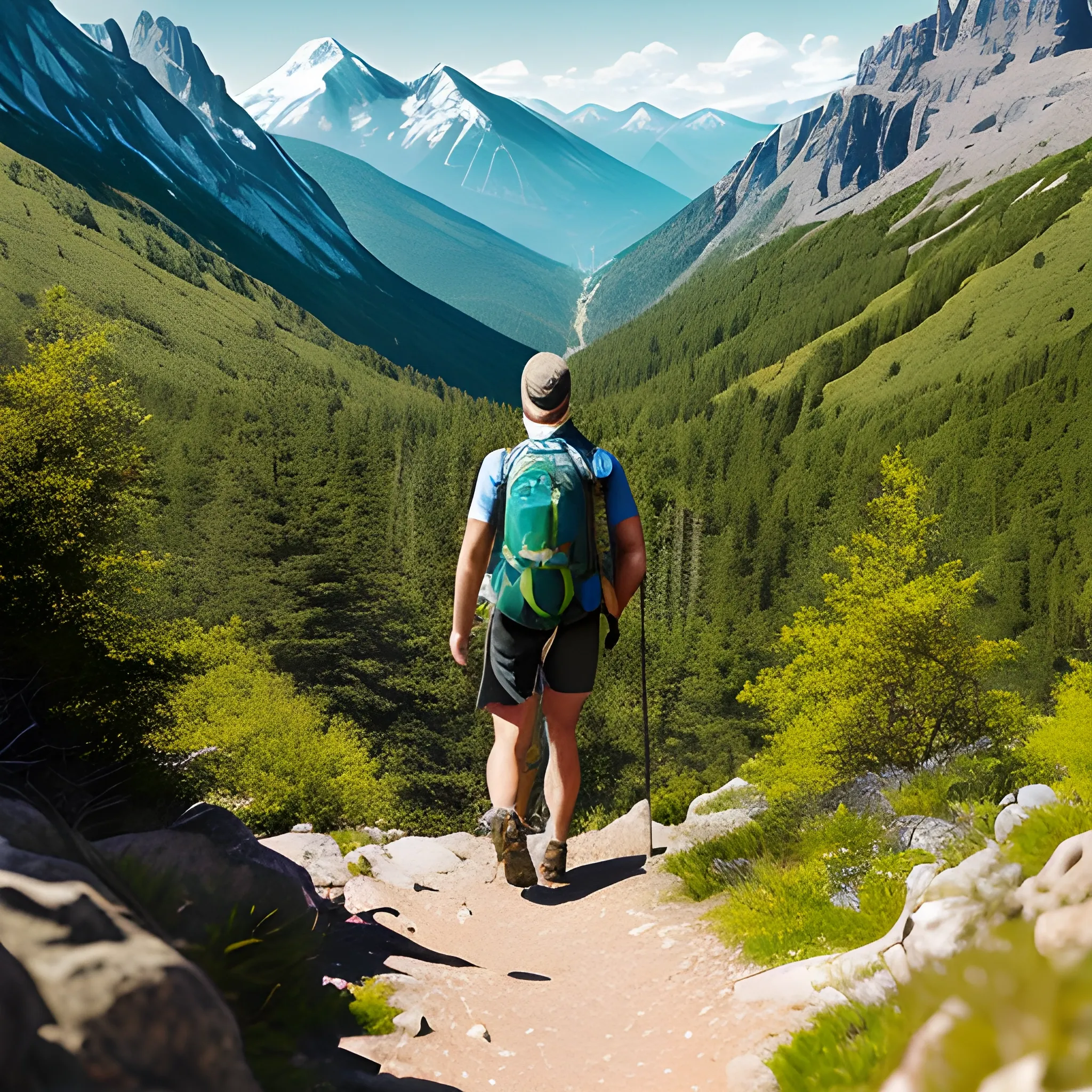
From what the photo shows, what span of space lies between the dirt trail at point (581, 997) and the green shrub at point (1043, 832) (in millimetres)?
1099

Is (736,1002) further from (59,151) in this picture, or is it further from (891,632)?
(59,151)

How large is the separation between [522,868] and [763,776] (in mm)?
26212

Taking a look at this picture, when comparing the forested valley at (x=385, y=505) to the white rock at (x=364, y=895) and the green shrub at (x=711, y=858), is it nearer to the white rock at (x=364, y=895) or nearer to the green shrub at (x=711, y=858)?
the white rock at (x=364, y=895)

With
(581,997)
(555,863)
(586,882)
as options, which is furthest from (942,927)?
(586,882)

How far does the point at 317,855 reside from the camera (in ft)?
23.9

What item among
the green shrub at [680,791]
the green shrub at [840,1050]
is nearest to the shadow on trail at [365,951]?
the green shrub at [840,1050]

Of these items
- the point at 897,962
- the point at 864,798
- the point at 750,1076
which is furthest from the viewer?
the point at 864,798

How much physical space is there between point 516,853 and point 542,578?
190 cm

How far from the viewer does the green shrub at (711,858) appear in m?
5.69

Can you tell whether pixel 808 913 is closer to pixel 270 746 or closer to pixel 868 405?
pixel 270 746

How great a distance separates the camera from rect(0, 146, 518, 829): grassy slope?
156 ft

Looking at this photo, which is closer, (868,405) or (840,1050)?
(840,1050)

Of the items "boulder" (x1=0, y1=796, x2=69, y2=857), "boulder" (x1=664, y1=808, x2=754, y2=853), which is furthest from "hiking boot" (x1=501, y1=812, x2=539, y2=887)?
"boulder" (x1=0, y1=796, x2=69, y2=857)

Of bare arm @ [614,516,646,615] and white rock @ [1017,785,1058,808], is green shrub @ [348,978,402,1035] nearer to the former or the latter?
bare arm @ [614,516,646,615]
